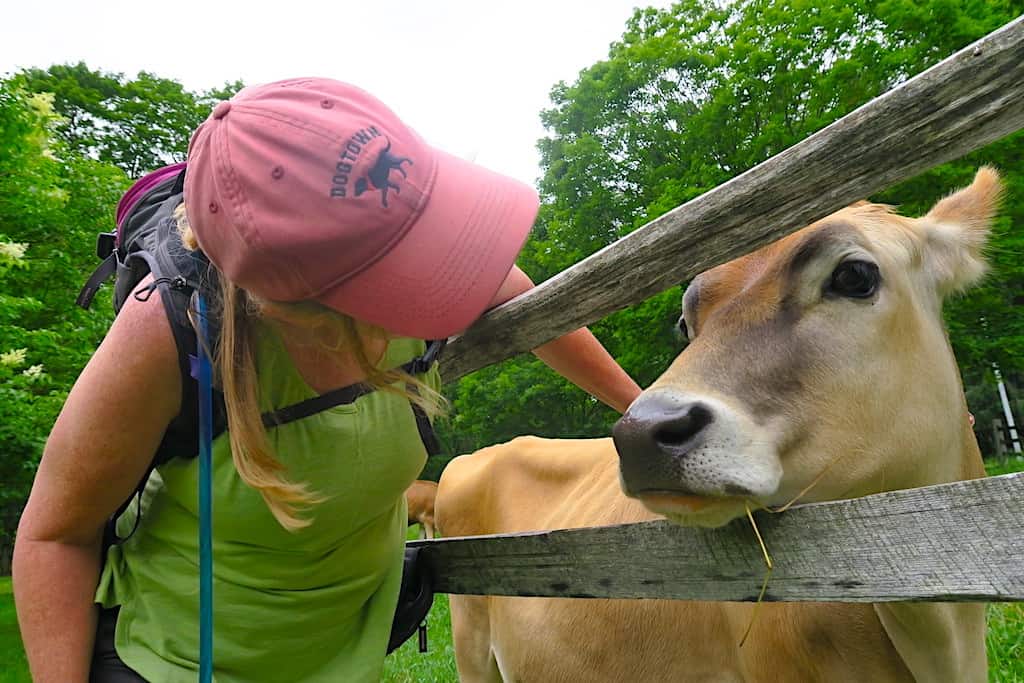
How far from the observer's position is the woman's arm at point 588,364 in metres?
2.41

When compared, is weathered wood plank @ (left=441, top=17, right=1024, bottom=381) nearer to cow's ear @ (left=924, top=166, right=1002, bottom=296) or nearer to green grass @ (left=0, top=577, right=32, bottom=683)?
cow's ear @ (left=924, top=166, right=1002, bottom=296)

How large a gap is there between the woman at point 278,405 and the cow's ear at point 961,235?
1.29m

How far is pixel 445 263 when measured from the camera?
1.55m

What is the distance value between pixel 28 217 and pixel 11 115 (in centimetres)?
223

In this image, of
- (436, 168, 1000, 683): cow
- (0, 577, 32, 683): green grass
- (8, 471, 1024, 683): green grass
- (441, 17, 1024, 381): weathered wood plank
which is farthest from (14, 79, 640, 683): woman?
(0, 577, 32, 683): green grass

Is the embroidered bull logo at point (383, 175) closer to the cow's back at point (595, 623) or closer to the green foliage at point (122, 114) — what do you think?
the cow's back at point (595, 623)

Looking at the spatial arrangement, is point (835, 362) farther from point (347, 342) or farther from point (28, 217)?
point (28, 217)

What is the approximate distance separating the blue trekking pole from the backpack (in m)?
0.03

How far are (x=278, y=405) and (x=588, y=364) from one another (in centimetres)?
99

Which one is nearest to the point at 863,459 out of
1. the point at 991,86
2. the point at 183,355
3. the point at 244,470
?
the point at 991,86

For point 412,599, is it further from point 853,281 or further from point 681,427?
point 853,281

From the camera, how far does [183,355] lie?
1.58m

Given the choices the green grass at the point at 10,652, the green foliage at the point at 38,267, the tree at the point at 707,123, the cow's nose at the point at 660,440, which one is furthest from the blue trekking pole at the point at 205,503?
the tree at the point at 707,123

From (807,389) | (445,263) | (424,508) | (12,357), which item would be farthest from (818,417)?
(12,357)
